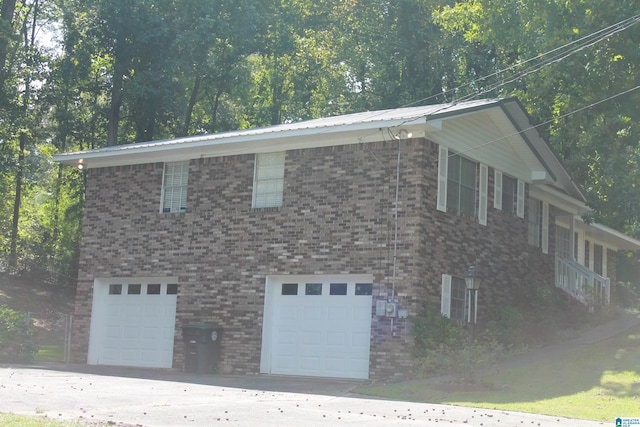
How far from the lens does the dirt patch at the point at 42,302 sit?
34.9 metres

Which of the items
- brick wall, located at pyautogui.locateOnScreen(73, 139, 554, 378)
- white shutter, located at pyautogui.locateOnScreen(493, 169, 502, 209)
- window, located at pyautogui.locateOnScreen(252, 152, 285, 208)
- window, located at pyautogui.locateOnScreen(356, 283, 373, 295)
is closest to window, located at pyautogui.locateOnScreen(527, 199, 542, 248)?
brick wall, located at pyautogui.locateOnScreen(73, 139, 554, 378)

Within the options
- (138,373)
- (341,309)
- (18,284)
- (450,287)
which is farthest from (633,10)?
(18,284)

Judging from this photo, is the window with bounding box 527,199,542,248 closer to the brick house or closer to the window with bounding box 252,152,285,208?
the brick house

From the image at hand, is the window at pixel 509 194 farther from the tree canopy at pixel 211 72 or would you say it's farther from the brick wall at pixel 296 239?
the tree canopy at pixel 211 72

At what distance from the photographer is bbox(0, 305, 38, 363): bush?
22.9m

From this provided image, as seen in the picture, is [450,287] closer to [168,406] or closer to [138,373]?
[138,373]

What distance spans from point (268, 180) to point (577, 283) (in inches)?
481

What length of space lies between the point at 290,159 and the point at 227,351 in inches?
193

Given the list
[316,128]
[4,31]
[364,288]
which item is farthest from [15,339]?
[4,31]

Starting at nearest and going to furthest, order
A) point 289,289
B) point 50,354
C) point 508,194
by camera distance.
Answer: point 289,289 → point 508,194 → point 50,354

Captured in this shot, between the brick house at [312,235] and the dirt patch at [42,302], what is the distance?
11.5 metres

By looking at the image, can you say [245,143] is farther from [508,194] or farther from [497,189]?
[508,194]

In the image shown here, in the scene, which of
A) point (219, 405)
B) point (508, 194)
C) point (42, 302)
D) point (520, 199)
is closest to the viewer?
point (219, 405)

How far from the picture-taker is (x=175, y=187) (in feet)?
75.4
